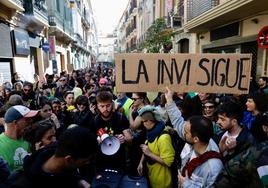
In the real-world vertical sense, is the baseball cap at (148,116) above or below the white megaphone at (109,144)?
above

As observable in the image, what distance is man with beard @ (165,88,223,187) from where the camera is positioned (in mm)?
1897

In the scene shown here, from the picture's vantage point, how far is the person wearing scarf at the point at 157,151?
2639 millimetres

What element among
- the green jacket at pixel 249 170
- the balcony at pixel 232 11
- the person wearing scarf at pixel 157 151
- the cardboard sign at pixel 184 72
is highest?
the balcony at pixel 232 11

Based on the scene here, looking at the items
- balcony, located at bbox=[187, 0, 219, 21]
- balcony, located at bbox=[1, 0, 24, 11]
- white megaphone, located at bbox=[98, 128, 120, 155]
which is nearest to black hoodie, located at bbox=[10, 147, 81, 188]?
white megaphone, located at bbox=[98, 128, 120, 155]

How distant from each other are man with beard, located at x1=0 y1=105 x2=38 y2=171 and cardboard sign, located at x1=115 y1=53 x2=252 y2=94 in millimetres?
1011

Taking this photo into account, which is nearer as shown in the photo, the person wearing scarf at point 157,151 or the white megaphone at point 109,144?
the white megaphone at point 109,144

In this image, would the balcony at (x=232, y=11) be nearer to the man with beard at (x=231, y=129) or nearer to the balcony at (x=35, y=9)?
the man with beard at (x=231, y=129)

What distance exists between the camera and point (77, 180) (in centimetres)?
160

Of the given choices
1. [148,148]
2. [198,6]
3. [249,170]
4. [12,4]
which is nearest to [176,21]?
[198,6]

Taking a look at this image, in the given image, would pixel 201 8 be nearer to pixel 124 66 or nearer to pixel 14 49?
pixel 14 49

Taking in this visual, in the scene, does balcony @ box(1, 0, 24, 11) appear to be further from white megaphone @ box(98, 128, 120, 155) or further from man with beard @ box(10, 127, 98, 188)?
man with beard @ box(10, 127, 98, 188)

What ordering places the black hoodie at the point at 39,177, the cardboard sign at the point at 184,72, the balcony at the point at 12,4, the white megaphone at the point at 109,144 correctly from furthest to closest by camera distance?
the balcony at the point at 12,4, the cardboard sign at the point at 184,72, the white megaphone at the point at 109,144, the black hoodie at the point at 39,177

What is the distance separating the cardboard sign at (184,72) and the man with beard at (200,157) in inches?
29.0

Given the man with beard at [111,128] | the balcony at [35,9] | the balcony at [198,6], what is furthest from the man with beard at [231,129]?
the balcony at [35,9]
